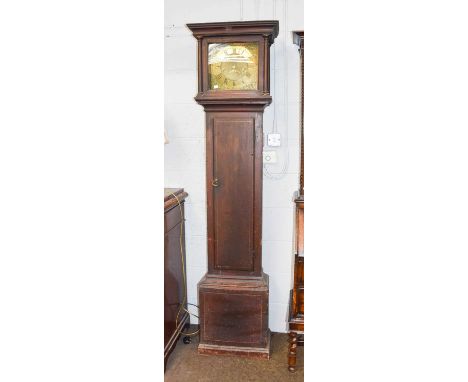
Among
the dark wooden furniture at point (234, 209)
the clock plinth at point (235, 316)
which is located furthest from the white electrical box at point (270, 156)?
the clock plinth at point (235, 316)

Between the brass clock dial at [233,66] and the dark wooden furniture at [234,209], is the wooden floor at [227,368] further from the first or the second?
the brass clock dial at [233,66]

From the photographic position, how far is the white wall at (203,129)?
269 centimetres

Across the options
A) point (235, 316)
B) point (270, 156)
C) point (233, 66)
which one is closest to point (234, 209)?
point (270, 156)

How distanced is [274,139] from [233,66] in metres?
0.52

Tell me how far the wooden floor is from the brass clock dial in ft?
4.79

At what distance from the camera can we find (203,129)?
9.21 feet

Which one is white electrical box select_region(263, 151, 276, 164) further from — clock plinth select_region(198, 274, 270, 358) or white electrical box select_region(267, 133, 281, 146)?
clock plinth select_region(198, 274, 270, 358)

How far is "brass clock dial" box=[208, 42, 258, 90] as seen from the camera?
2.40 metres

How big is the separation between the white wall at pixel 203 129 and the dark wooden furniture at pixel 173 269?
123mm
